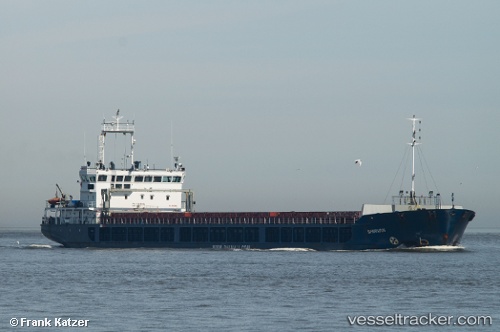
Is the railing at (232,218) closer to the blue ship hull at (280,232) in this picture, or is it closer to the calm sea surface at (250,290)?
the blue ship hull at (280,232)

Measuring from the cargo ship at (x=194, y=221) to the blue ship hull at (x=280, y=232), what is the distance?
0.08m

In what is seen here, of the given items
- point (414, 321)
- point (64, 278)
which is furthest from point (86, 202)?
point (414, 321)

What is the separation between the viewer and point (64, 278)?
64.3m

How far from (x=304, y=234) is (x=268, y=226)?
3381mm

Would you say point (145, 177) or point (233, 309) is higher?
point (145, 177)

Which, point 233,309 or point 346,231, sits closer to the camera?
point 233,309

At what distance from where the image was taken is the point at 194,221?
98000mm

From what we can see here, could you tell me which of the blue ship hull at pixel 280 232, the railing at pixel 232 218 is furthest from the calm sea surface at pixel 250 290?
the railing at pixel 232 218

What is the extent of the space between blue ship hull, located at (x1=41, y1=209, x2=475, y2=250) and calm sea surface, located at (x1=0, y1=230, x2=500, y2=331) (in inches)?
69.9

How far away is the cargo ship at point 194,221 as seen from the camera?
271 feet

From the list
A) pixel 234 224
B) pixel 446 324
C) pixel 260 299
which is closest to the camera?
pixel 446 324

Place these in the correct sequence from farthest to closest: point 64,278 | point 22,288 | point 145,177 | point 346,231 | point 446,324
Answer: point 145,177 < point 346,231 < point 64,278 < point 22,288 < point 446,324

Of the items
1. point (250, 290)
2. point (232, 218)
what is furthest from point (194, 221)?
point (250, 290)

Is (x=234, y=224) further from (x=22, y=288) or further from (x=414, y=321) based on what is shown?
(x=414, y=321)
